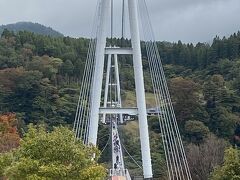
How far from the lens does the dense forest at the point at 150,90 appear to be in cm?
5606

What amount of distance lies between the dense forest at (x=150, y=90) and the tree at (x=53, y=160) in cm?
2222

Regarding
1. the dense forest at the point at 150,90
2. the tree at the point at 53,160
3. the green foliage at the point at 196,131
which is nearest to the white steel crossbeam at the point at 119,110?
the tree at the point at 53,160

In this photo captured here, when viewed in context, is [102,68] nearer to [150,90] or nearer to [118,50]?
[118,50]

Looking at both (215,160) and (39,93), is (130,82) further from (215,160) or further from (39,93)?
(215,160)

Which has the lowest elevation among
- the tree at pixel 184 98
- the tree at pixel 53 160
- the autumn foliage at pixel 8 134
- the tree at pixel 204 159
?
the tree at pixel 204 159

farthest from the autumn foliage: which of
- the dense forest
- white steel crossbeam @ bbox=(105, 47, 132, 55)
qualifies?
white steel crossbeam @ bbox=(105, 47, 132, 55)

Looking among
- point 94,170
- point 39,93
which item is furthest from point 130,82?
point 94,170

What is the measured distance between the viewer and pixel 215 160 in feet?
149

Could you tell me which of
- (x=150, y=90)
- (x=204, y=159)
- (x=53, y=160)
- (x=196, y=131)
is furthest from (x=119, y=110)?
(x=150, y=90)

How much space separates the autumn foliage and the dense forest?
461 mm

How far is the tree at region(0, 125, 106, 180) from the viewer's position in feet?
58.4

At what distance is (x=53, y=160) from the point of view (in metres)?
18.3

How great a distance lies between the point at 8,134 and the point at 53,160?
28.2 metres

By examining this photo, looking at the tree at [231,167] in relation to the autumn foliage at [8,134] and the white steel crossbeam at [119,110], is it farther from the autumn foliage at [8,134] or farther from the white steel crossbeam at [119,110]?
the autumn foliage at [8,134]
